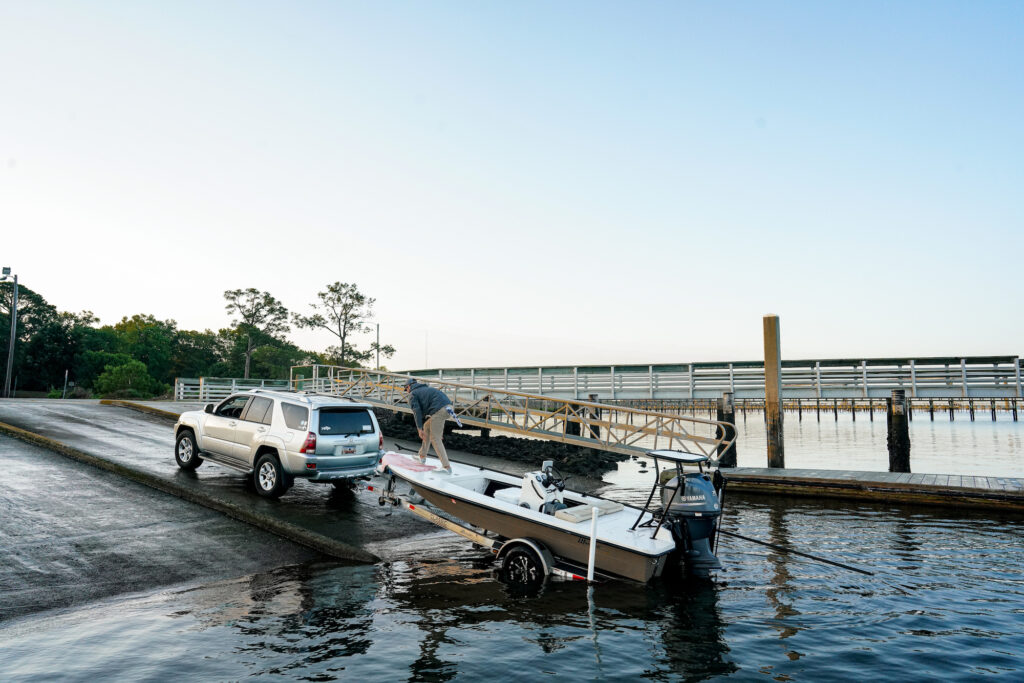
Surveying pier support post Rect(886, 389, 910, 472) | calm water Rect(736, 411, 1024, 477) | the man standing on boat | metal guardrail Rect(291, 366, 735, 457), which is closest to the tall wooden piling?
metal guardrail Rect(291, 366, 735, 457)

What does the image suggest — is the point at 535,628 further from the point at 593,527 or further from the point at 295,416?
the point at 295,416

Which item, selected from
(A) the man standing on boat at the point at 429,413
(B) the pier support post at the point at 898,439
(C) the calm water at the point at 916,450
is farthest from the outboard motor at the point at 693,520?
(C) the calm water at the point at 916,450

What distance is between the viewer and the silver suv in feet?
35.8

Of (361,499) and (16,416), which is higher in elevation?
(16,416)

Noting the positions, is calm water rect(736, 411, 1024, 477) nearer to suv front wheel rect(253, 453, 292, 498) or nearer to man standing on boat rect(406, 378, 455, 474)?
man standing on boat rect(406, 378, 455, 474)

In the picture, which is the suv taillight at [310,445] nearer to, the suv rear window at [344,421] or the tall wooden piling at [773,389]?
the suv rear window at [344,421]

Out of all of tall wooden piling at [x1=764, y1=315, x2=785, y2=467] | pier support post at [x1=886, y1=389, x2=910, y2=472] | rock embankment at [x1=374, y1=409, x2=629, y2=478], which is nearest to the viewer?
pier support post at [x1=886, y1=389, x2=910, y2=472]

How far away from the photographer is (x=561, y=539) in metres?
8.38

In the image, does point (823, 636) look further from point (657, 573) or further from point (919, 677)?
point (657, 573)

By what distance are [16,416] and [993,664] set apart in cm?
2465

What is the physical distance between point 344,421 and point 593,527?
5544 mm

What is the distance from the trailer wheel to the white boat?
1 centimetres

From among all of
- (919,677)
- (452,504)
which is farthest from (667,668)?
(452,504)

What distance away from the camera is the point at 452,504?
9375 millimetres
